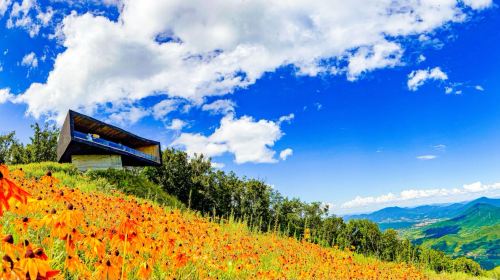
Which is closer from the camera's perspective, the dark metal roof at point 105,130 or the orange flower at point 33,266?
the orange flower at point 33,266

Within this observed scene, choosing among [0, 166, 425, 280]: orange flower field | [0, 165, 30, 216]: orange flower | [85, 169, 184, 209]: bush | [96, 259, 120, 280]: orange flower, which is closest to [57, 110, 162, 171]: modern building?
[85, 169, 184, 209]: bush

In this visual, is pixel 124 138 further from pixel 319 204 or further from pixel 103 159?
pixel 319 204

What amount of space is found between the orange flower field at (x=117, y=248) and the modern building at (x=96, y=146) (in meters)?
18.0

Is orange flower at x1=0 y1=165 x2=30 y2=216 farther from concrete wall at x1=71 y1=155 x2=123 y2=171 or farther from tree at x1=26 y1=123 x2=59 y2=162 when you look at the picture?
tree at x1=26 y1=123 x2=59 y2=162

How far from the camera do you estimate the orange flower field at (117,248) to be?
2238mm

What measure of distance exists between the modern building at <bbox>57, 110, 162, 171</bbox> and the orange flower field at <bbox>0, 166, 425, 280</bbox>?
18025mm

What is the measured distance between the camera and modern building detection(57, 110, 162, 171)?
26906mm

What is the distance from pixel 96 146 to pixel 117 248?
26007mm

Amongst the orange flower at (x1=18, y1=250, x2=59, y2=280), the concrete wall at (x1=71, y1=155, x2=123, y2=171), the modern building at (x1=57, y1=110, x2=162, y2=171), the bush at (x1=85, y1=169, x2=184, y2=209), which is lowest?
the orange flower at (x1=18, y1=250, x2=59, y2=280)

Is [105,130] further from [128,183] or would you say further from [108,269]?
[108,269]

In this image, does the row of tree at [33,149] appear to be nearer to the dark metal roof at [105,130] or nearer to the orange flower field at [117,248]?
the dark metal roof at [105,130]

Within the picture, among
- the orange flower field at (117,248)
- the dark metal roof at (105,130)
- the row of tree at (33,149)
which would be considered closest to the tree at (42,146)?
the row of tree at (33,149)

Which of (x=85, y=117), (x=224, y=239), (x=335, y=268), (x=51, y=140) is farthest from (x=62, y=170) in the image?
(x=51, y=140)

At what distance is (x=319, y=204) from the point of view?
40.4 meters
